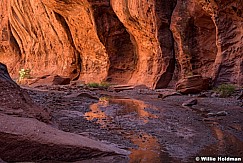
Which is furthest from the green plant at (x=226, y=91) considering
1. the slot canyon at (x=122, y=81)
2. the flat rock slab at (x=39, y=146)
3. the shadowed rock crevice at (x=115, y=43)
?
the shadowed rock crevice at (x=115, y=43)

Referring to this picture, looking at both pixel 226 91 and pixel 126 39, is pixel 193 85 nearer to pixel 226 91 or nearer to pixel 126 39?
pixel 226 91

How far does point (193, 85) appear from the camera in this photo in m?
13.3

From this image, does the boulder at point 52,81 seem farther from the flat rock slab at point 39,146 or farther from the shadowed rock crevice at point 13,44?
the flat rock slab at point 39,146

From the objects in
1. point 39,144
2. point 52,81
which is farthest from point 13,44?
point 39,144

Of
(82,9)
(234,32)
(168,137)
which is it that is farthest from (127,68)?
(168,137)

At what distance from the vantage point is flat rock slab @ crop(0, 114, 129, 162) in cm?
317

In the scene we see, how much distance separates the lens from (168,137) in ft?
15.5

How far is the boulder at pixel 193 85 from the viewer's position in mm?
13141

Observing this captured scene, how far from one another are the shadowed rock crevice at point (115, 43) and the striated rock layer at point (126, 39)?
0.27 feet

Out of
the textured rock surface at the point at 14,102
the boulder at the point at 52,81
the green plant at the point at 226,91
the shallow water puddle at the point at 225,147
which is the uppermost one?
the textured rock surface at the point at 14,102

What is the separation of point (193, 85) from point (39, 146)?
10.9 m

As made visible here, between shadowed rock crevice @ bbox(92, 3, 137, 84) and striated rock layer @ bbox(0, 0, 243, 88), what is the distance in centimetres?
8

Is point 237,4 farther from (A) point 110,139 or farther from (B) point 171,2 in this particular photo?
(A) point 110,139

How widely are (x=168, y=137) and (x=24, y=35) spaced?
108 ft
